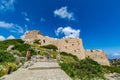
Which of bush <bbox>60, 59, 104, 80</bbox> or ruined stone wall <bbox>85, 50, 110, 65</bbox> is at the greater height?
ruined stone wall <bbox>85, 50, 110, 65</bbox>

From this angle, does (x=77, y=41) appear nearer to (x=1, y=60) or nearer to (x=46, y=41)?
(x=46, y=41)

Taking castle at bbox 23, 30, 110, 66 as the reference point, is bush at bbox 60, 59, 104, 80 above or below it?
below

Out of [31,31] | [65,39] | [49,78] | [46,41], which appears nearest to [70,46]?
[65,39]

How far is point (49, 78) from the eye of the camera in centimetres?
1309

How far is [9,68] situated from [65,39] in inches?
1484

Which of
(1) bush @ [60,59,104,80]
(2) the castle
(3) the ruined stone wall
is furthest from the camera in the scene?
(3) the ruined stone wall

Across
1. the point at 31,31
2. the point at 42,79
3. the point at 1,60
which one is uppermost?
the point at 31,31

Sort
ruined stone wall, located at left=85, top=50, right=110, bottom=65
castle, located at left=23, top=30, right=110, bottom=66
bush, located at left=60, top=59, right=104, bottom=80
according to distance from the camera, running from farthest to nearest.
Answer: ruined stone wall, located at left=85, top=50, right=110, bottom=65, castle, located at left=23, top=30, right=110, bottom=66, bush, located at left=60, top=59, right=104, bottom=80

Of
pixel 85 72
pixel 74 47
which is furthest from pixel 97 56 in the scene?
pixel 85 72

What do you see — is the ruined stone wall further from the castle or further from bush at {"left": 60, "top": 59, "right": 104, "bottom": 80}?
bush at {"left": 60, "top": 59, "right": 104, "bottom": 80}

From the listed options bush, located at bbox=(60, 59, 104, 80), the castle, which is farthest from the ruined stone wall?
bush, located at bbox=(60, 59, 104, 80)

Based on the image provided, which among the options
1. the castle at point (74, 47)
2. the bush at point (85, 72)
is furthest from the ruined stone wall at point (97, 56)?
the bush at point (85, 72)

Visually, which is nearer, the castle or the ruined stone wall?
the castle

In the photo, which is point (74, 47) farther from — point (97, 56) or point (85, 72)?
point (85, 72)
